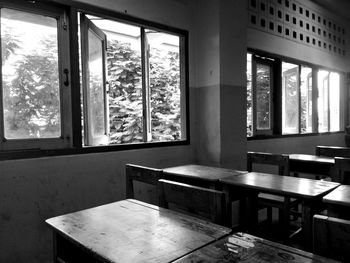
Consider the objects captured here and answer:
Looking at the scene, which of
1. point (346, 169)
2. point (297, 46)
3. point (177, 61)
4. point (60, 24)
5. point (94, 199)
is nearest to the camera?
point (346, 169)

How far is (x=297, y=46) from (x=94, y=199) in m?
4.12

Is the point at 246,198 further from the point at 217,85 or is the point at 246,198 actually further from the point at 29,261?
the point at 29,261

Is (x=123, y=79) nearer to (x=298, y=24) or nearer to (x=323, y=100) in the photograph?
(x=298, y=24)

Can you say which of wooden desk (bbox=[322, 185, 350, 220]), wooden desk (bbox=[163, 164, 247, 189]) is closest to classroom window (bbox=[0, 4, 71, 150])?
wooden desk (bbox=[163, 164, 247, 189])

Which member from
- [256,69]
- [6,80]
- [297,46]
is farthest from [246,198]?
[297,46]

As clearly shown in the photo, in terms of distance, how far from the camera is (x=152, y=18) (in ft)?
9.82

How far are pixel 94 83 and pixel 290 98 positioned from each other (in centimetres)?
351

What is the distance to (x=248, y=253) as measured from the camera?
0.91m

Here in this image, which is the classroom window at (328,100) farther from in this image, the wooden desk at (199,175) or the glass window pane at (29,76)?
the glass window pane at (29,76)

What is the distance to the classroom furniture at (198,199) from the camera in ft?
4.04

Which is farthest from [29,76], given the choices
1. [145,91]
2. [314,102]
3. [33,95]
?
[314,102]

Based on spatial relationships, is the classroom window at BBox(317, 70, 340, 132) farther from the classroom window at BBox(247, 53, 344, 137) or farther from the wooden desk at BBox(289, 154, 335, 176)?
the wooden desk at BBox(289, 154, 335, 176)

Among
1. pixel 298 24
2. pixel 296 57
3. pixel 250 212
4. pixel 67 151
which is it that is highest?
pixel 298 24

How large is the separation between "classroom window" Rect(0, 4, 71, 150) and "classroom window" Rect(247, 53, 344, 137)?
261cm
